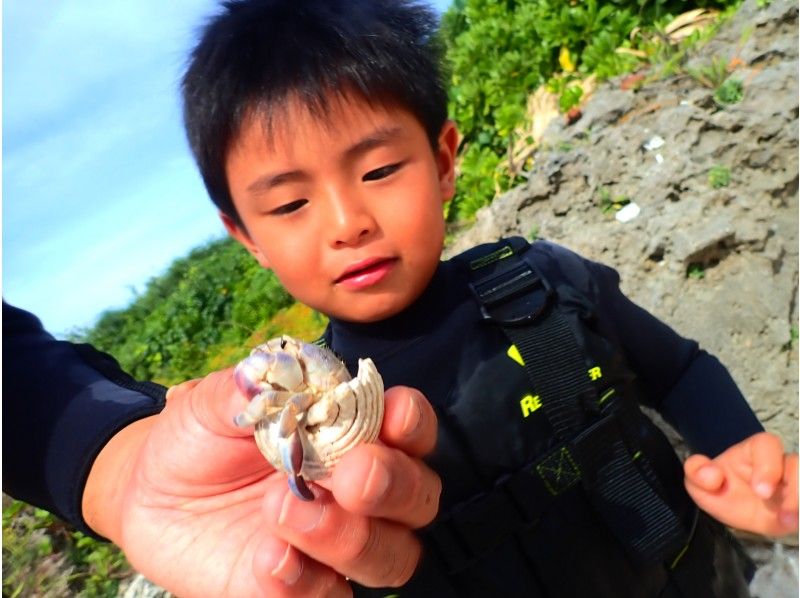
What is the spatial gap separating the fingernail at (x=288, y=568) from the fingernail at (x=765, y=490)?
33.1 inches

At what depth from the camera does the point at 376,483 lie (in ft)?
3.44

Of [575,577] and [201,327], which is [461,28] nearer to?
[201,327]

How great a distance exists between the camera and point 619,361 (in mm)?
1837

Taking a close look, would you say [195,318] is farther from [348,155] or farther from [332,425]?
[332,425]

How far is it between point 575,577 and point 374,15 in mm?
1557

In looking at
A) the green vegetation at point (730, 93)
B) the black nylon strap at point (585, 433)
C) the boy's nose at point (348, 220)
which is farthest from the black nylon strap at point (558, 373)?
the green vegetation at point (730, 93)

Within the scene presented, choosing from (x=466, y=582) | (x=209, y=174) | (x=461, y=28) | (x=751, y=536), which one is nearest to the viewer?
(x=466, y=582)

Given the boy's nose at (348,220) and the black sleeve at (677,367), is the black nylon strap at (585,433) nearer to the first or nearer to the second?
the black sleeve at (677,367)

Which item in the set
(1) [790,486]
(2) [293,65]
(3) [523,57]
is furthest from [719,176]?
(3) [523,57]

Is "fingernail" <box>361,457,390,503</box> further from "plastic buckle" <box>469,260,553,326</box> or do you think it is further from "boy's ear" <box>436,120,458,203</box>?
"boy's ear" <box>436,120,458,203</box>

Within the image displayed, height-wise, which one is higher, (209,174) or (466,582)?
(209,174)

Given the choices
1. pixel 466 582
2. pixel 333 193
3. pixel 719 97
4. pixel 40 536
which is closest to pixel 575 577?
pixel 466 582

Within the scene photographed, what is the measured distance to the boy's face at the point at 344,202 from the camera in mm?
1572

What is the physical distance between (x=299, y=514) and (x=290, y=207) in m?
0.80
